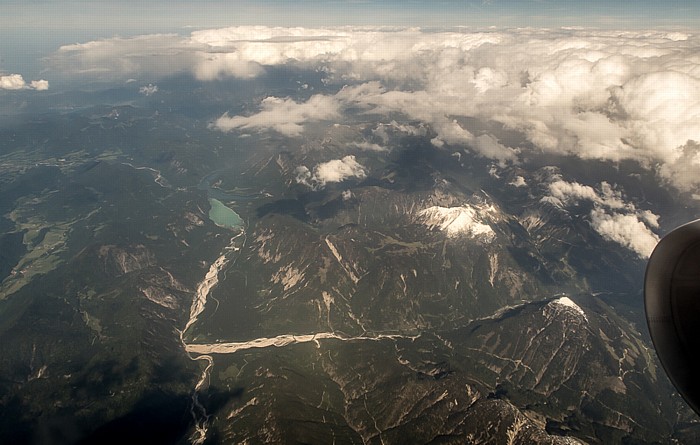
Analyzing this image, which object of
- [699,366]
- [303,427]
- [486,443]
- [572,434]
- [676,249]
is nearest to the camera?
[699,366]

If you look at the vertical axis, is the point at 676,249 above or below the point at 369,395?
above

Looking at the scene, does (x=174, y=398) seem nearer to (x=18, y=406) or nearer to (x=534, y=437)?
(x=18, y=406)

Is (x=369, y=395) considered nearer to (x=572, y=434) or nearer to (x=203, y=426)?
(x=203, y=426)

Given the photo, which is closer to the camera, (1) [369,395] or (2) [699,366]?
(2) [699,366]

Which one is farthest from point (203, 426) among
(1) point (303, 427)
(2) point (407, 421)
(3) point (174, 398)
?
(2) point (407, 421)

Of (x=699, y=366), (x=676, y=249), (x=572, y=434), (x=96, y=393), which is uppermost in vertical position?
(x=676, y=249)

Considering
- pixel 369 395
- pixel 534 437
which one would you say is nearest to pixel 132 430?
pixel 369 395

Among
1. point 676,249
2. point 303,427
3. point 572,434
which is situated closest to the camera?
point 676,249

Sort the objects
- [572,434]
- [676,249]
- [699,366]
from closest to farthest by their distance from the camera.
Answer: [699,366] → [676,249] → [572,434]

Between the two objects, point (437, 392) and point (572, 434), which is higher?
point (437, 392)
